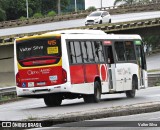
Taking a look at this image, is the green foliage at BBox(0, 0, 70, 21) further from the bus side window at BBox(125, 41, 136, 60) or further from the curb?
the curb

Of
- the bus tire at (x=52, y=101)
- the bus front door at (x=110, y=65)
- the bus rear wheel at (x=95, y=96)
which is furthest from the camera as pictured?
the bus front door at (x=110, y=65)

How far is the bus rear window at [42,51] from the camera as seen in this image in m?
24.7

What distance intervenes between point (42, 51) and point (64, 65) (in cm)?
101

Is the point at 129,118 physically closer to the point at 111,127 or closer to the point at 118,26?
the point at 111,127

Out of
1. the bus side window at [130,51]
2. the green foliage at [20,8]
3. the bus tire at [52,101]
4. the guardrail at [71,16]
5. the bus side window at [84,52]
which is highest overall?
the bus side window at [84,52]

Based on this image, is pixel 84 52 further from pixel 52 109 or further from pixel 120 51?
pixel 120 51

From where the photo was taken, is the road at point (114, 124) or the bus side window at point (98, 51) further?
the bus side window at point (98, 51)

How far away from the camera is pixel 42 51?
24859mm

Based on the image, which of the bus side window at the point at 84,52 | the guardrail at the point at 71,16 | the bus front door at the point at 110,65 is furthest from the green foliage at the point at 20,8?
the bus side window at the point at 84,52

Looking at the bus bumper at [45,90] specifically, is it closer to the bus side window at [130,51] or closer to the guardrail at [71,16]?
the bus side window at [130,51]

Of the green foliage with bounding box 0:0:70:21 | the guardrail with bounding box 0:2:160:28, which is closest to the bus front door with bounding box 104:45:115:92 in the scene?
the guardrail with bounding box 0:2:160:28

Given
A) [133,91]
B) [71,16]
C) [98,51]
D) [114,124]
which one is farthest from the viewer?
[71,16]

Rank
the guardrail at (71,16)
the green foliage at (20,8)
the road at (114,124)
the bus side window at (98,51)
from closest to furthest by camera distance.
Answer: the road at (114,124), the bus side window at (98,51), the guardrail at (71,16), the green foliage at (20,8)

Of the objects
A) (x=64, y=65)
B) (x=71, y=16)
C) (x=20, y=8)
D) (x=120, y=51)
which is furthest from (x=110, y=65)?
(x=20, y=8)
